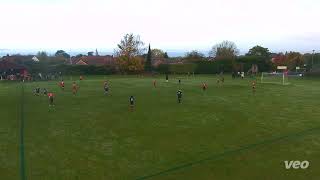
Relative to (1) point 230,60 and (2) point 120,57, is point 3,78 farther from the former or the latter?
(1) point 230,60

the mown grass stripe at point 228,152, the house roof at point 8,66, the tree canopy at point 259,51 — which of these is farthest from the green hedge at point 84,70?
the mown grass stripe at point 228,152

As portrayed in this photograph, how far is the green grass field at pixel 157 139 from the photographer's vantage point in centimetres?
2148

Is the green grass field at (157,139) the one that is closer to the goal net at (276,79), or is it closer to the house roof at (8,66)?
the goal net at (276,79)

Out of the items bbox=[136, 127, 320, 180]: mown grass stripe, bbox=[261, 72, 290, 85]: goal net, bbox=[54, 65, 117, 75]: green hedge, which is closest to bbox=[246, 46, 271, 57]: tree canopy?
bbox=[261, 72, 290, 85]: goal net

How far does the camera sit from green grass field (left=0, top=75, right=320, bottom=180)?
21484 mm

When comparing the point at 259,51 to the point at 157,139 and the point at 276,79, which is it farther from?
the point at 157,139

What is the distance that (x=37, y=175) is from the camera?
2053 centimetres

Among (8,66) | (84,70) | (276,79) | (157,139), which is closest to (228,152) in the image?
(157,139)

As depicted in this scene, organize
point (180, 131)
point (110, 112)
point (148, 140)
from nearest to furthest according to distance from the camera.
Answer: point (148, 140) < point (180, 131) < point (110, 112)

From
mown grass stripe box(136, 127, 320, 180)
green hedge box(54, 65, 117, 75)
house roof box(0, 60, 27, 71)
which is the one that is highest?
house roof box(0, 60, 27, 71)

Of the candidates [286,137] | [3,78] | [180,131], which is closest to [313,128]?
[286,137]

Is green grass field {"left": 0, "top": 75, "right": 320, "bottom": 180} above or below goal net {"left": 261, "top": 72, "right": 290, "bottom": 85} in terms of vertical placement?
below

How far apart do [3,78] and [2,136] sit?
58294 mm

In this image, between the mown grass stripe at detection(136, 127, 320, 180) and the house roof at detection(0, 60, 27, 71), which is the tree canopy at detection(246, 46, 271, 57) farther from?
the mown grass stripe at detection(136, 127, 320, 180)
